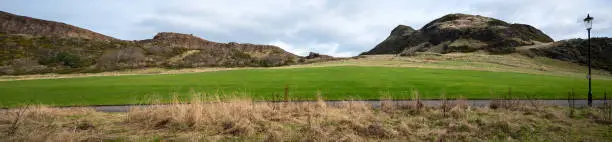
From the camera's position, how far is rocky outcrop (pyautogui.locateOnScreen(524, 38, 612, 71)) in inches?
3750

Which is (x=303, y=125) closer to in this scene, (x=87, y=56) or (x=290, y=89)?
(x=290, y=89)

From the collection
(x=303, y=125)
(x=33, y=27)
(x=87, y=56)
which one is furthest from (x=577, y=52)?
(x=33, y=27)

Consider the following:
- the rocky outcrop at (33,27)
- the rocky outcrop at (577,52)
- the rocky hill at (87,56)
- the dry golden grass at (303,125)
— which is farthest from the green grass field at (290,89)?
the rocky outcrop at (33,27)

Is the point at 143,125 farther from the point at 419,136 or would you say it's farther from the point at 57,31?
the point at 57,31

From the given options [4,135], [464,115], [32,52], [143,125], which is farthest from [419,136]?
[32,52]

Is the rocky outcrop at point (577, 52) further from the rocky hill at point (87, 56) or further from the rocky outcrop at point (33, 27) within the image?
the rocky outcrop at point (33, 27)

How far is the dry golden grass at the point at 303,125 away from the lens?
31.7 ft

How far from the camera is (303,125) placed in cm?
1155

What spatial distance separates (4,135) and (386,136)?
10610 mm

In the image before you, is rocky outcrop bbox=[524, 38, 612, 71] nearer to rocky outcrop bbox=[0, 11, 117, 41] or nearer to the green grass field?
the green grass field

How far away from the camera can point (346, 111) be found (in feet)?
46.2

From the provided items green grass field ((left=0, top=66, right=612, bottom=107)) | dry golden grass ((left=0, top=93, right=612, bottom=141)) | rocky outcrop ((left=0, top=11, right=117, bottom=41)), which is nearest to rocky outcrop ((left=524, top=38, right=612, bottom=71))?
green grass field ((left=0, top=66, right=612, bottom=107))

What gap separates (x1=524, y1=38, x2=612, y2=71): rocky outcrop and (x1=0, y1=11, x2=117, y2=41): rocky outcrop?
166 m

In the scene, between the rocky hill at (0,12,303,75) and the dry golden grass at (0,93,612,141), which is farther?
the rocky hill at (0,12,303,75)
